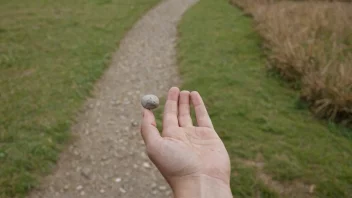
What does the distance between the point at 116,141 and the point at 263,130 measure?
221 centimetres

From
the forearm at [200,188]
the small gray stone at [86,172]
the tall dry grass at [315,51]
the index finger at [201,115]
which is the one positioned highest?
the index finger at [201,115]

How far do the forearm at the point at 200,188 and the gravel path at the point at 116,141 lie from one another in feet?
5.60

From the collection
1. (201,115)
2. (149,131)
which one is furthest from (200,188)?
(201,115)

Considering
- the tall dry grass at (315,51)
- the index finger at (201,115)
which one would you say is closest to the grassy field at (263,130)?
the tall dry grass at (315,51)

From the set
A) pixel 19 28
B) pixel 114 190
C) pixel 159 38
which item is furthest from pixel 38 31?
pixel 114 190

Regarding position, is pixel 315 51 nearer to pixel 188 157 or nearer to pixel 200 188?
pixel 188 157

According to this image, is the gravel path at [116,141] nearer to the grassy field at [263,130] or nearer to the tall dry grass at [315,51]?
the grassy field at [263,130]

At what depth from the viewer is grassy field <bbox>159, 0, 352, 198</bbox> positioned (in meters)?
3.65

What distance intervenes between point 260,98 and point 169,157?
3591 mm

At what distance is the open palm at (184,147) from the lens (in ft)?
7.13

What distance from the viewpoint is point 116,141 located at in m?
4.49

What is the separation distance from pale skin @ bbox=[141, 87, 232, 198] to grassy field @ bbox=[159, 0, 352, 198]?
139 cm

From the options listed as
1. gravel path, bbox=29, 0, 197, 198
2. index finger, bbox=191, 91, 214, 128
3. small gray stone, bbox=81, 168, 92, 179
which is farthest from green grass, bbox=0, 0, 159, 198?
index finger, bbox=191, 91, 214, 128

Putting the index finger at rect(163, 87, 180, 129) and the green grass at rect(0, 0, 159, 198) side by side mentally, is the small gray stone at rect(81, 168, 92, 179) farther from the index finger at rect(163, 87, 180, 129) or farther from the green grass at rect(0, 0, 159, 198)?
the index finger at rect(163, 87, 180, 129)
